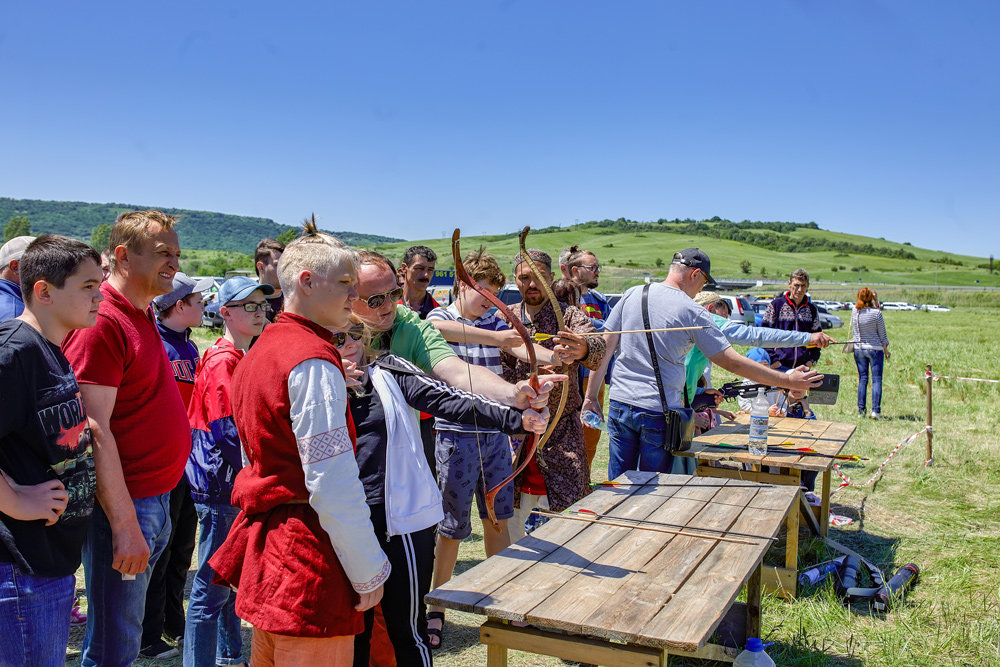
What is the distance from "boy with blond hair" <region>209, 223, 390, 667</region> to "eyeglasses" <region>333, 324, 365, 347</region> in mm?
392

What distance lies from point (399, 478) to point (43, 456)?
3.24ft

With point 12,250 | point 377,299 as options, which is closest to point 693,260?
point 377,299

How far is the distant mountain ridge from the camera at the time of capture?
155750mm

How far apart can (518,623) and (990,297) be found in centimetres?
6036

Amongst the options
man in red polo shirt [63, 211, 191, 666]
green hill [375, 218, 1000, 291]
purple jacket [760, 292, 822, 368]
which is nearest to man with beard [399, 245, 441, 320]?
man in red polo shirt [63, 211, 191, 666]

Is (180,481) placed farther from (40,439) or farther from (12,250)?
(40,439)

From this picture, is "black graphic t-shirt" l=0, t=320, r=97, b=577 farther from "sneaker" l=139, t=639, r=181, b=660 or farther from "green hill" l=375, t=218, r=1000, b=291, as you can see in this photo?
"green hill" l=375, t=218, r=1000, b=291

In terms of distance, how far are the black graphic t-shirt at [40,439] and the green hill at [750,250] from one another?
50769 millimetres

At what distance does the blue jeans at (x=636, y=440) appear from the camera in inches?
161

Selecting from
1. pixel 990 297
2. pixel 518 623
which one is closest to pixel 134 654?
pixel 518 623

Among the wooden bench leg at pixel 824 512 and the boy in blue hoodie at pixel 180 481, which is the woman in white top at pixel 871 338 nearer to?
the wooden bench leg at pixel 824 512

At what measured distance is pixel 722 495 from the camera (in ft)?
11.6

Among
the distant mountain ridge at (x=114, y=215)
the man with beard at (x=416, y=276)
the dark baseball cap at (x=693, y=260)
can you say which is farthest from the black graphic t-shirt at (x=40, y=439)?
the distant mountain ridge at (x=114, y=215)

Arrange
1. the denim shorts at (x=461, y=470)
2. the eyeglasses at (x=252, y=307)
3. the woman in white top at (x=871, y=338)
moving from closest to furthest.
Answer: the eyeglasses at (x=252, y=307) → the denim shorts at (x=461, y=470) → the woman in white top at (x=871, y=338)
